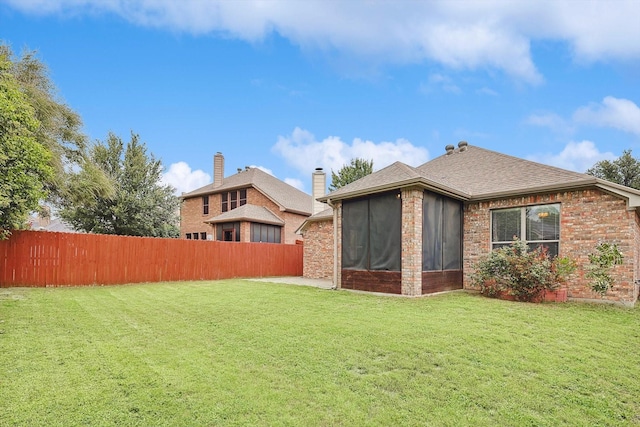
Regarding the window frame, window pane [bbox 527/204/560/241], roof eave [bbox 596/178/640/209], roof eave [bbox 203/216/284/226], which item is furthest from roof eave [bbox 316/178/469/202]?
the window frame

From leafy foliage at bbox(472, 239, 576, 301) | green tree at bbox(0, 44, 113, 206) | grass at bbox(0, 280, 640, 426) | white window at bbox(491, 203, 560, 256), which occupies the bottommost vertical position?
grass at bbox(0, 280, 640, 426)

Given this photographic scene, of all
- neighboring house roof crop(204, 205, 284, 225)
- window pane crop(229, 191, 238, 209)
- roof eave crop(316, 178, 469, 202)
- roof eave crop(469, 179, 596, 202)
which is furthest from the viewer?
window pane crop(229, 191, 238, 209)

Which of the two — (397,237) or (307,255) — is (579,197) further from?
(307,255)

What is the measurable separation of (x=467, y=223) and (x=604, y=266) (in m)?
3.47

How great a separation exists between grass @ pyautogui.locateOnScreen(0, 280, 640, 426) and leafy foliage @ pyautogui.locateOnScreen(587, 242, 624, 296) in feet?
4.46

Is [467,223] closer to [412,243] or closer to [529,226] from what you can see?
[529,226]

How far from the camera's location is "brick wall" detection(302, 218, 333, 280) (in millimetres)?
14719

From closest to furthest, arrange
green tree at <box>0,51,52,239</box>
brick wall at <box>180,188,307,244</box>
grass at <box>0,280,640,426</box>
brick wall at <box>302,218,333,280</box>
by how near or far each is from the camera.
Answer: grass at <box>0,280,640,426</box> → green tree at <box>0,51,52,239</box> → brick wall at <box>302,218,333,280</box> → brick wall at <box>180,188,307,244</box>

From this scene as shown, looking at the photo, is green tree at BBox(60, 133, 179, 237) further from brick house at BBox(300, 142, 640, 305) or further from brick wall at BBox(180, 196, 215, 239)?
brick house at BBox(300, 142, 640, 305)

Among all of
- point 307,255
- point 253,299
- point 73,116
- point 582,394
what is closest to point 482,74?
point 307,255

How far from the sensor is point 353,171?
32.4 metres

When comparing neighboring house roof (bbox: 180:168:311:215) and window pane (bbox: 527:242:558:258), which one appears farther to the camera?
neighboring house roof (bbox: 180:168:311:215)

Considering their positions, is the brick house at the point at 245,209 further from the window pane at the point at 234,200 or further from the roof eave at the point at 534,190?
the roof eave at the point at 534,190

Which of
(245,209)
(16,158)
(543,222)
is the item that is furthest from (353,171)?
(16,158)
